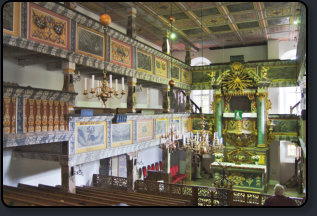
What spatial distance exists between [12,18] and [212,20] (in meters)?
9.32

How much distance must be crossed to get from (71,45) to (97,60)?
1.02m

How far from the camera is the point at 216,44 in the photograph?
17.2 m

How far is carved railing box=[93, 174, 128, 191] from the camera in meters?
10.4

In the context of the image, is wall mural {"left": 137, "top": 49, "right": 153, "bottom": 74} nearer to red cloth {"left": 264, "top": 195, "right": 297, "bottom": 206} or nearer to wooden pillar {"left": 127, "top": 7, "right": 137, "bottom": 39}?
wooden pillar {"left": 127, "top": 7, "right": 137, "bottom": 39}

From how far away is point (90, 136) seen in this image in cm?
752

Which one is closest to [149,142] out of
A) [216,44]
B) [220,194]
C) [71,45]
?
[220,194]

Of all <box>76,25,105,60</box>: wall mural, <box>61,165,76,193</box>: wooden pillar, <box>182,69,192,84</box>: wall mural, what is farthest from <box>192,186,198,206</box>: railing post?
<box>182,69,192,84</box>: wall mural

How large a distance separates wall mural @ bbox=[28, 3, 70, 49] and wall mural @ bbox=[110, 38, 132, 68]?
1960mm

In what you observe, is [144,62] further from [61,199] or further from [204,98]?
[204,98]

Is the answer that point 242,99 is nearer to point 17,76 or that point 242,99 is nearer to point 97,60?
point 97,60

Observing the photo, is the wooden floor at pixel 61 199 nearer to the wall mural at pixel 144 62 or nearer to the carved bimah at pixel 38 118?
the carved bimah at pixel 38 118

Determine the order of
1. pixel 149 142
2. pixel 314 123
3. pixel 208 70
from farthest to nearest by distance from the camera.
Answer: pixel 208 70 < pixel 149 142 < pixel 314 123

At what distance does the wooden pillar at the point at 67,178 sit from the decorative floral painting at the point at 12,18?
127 inches

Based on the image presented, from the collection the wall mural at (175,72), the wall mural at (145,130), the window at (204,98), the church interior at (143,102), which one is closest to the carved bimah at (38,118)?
the church interior at (143,102)
